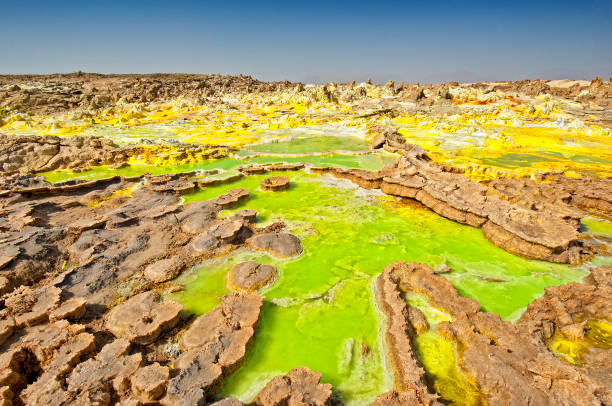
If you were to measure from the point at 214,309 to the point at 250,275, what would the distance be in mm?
1133

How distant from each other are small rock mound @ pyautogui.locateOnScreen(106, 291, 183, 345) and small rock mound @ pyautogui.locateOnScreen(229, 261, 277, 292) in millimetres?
1217

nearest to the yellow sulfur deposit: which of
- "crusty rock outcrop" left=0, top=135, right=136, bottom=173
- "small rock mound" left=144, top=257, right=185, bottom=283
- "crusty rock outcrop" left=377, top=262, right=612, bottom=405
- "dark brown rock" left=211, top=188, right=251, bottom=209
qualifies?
"crusty rock outcrop" left=0, top=135, right=136, bottom=173

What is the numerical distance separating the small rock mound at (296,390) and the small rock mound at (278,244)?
335 centimetres

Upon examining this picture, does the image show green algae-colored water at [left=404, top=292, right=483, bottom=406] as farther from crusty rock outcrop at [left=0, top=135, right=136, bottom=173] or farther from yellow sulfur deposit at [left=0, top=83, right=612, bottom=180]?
crusty rock outcrop at [left=0, top=135, right=136, bottom=173]

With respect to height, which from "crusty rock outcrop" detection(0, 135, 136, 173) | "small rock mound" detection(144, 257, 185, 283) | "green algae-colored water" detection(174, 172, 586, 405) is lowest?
"green algae-colored water" detection(174, 172, 586, 405)

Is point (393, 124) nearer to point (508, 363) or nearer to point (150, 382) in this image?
point (508, 363)

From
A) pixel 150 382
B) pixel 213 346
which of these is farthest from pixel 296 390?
pixel 150 382

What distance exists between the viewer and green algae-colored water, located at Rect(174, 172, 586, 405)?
14.6 ft

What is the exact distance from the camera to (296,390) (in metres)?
3.77

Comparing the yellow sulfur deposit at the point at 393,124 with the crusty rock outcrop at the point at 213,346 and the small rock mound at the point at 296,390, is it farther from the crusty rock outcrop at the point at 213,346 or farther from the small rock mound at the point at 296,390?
the small rock mound at the point at 296,390

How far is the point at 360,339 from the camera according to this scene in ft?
16.1

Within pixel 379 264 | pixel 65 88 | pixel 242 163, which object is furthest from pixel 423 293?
pixel 65 88

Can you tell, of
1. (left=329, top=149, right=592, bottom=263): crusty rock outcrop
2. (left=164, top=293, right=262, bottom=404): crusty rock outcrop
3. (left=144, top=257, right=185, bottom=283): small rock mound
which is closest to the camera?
(left=164, top=293, right=262, bottom=404): crusty rock outcrop

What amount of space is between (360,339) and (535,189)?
919 cm
